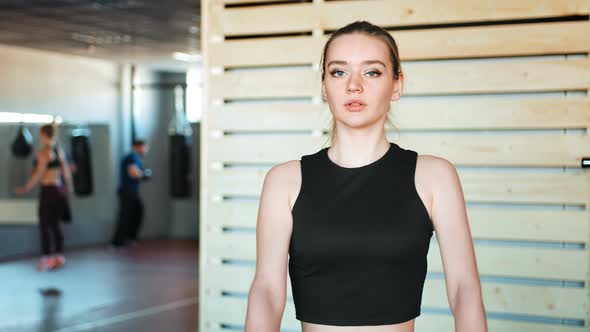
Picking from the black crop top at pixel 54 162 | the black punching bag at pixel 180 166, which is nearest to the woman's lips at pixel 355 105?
the black crop top at pixel 54 162

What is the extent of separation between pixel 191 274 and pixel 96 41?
11.1 feet

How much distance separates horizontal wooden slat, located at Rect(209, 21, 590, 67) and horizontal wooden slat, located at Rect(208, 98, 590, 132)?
0.64ft

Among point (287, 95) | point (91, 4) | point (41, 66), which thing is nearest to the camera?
point (287, 95)

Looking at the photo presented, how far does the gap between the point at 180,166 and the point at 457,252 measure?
1191 cm

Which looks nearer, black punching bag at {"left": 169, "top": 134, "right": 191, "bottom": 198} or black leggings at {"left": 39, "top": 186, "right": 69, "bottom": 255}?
black leggings at {"left": 39, "top": 186, "right": 69, "bottom": 255}

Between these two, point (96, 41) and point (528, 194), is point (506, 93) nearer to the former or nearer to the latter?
point (528, 194)

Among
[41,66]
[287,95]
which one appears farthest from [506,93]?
[41,66]

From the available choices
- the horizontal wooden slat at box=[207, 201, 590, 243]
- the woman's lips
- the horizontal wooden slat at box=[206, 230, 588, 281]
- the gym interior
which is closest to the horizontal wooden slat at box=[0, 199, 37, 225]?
the gym interior

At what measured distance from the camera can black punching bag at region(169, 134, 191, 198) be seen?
43.0 ft

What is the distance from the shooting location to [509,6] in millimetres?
3438

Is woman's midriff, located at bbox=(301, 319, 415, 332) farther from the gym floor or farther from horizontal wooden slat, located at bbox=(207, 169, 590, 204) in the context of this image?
the gym floor

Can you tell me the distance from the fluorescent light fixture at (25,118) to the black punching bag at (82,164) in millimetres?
429

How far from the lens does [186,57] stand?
12086mm

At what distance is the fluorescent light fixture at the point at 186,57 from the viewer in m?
11.7
